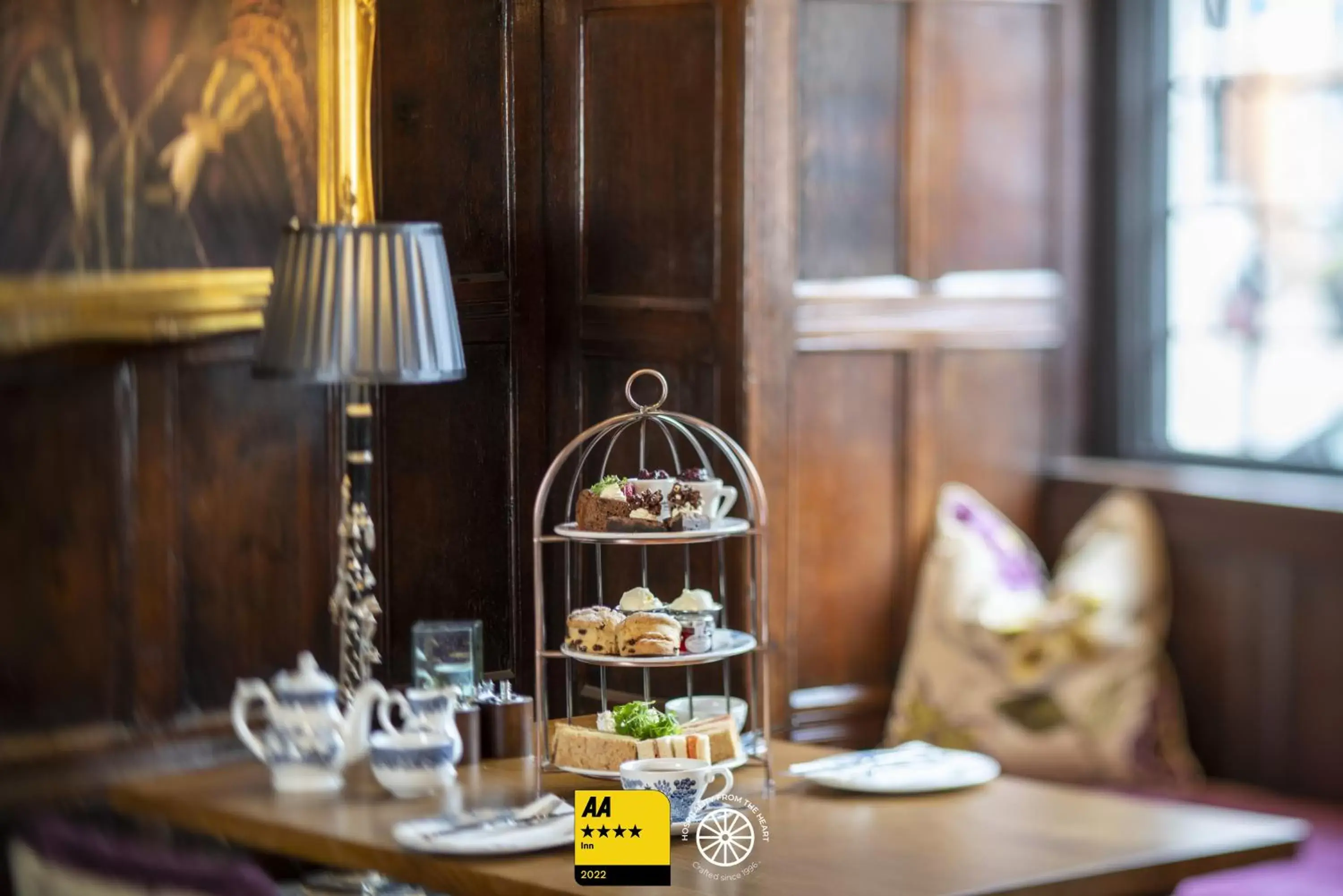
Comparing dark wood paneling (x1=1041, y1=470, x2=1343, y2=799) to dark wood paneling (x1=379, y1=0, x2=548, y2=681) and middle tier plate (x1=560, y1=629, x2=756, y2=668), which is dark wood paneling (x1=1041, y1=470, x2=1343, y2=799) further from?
dark wood paneling (x1=379, y1=0, x2=548, y2=681)

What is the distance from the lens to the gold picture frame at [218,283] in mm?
1522

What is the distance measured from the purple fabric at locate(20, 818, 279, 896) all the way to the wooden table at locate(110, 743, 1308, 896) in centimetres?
4

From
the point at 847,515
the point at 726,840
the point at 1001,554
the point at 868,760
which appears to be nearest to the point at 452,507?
the point at 726,840

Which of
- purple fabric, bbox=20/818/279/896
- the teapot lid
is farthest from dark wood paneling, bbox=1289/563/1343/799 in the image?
purple fabric, bbox=20/818/279/896

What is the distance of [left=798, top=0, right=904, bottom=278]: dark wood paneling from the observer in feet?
10.3

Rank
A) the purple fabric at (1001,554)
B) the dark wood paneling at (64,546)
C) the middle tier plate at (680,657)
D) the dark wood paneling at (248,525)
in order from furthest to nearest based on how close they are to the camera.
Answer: the purple fabric at (1001,554) → the middle tier plate at (680,657) → the dark wood paneling at (248,525) → the dark wood paneling at (64,546)

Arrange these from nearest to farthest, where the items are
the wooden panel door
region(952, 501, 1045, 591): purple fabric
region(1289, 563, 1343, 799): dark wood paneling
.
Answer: region(1289, 563, 1343, 799): dark wood paneling → the wooden panel door → region(952, 501, 1045, 591): purple fabric

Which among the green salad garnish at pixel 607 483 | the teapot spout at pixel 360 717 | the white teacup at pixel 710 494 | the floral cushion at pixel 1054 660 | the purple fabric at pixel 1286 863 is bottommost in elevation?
the purple fabric at pixel 1286 863

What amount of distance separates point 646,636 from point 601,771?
169mm

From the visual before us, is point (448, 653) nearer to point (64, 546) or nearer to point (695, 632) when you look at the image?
point (695, 632)

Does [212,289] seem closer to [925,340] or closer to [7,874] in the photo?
[7,874]

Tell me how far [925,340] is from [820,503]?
37cm

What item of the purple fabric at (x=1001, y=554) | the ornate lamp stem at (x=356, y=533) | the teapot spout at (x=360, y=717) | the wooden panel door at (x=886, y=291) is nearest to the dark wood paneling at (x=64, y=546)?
the ornate lamp stem at (x=356, y=533)

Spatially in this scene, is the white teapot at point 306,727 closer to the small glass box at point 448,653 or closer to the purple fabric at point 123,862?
the small glass box at point 448,653
